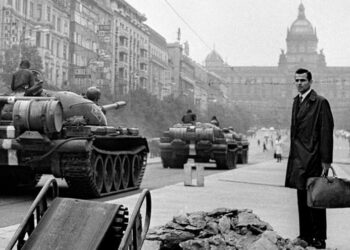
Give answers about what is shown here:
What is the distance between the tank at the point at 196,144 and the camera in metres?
23.4

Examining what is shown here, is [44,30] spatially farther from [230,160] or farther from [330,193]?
[330,193]

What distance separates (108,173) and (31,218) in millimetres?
7932

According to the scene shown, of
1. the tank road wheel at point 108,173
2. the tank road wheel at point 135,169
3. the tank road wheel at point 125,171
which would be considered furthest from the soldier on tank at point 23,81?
the tank road wheel at point 135,169

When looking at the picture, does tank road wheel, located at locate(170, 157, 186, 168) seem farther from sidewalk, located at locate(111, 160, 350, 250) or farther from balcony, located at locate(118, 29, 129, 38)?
balcony, located at locate(118, 29, 129, 38)

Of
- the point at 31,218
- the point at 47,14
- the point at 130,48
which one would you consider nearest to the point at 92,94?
the point at 31,218

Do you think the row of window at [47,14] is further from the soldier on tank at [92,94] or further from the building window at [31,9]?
the soldier on tank at [92,94]

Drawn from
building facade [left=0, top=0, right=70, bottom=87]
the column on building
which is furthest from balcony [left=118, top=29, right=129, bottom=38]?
building facade [left=0, top=0, right=70, bottom=87]

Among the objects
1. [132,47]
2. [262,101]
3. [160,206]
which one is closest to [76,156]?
[160,206]

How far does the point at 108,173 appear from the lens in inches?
509

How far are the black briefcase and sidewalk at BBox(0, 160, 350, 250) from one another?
823mm

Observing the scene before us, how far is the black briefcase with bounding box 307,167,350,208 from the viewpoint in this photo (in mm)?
6223

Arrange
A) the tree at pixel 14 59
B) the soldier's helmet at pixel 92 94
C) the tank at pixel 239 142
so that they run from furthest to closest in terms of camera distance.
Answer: the tree at pixel 14 59, the tank at pixel 239 142, the soldier's helmet at pixel 92 94

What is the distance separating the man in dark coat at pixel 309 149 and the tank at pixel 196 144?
1642cm

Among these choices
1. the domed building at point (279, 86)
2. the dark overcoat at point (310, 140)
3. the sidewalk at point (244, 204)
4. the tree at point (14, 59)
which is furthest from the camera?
the domed building at point (279, 86)
